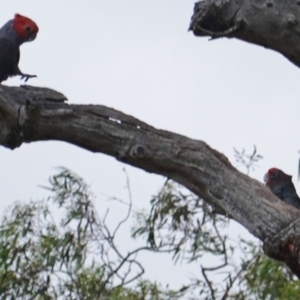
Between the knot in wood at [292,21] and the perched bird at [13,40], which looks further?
the perched bird at [13,40]

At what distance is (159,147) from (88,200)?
9.42 feet

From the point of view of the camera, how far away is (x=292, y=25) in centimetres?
319

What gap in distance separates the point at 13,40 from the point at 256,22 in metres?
2.09

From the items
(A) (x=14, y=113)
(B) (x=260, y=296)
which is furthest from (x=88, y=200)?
(A) (x=14, y=113)

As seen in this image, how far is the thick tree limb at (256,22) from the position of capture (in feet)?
10.5

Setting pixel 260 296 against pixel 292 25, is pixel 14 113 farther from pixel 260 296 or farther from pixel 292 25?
pixel 260 296

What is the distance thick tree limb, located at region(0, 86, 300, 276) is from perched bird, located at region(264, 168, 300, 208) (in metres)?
2.19

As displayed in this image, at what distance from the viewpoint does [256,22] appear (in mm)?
3238

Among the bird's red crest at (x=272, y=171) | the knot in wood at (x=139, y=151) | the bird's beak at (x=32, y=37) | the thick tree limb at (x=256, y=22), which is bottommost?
the knot in wood at (x=139, y=151)

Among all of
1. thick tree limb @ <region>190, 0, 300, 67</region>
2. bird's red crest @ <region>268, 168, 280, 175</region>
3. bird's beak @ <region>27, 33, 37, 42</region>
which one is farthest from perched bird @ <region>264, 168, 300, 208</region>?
thick tree limb @ <region>190, 0, 300, 67</region>

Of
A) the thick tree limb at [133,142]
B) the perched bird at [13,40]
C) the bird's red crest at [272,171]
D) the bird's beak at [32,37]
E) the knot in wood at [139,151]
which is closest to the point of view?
the thick tree limb at [133,142]

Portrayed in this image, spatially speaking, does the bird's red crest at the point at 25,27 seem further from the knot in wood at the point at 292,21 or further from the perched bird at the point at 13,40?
the knot in wood at the point at 292,21

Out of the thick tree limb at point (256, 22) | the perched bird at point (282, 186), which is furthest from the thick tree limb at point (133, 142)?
the perched bird at point (282, 186)

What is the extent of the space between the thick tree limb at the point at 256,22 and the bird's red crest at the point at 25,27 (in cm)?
205
